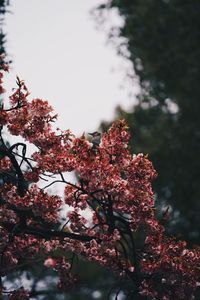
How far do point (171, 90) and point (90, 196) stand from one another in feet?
38.7

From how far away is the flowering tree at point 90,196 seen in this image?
766 cm

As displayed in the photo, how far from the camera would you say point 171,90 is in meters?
18.6

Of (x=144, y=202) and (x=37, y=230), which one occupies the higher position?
(x=144, y=202)

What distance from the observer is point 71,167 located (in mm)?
7801

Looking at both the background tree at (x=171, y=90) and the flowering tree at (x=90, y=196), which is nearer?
the flowering tree at (x=90, y=196)

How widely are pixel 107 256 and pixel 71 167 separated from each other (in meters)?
2.06

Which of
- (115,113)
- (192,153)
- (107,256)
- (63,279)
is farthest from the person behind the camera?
(115,113)

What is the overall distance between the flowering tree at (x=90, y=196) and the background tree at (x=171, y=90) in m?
9.20

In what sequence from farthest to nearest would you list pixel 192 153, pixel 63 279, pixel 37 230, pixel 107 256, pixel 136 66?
pixel 136 66, pixel 192 153, pixel 63 279, pixel 107 256, pixel 37 230

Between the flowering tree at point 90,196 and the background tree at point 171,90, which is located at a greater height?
the background tree at point 171,90

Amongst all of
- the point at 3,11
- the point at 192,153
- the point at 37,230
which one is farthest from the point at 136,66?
the point at 37,230

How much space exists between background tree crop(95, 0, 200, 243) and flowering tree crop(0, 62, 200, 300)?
920 centimetres

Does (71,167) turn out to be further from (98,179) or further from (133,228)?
(133,228)

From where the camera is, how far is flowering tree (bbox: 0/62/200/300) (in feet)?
25.1
